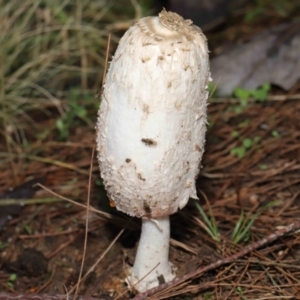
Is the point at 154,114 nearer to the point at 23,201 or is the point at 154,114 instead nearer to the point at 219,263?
the point at 219,263

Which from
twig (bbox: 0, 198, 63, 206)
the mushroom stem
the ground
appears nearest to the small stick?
the ground

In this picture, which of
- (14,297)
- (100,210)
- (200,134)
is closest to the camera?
(200,134)

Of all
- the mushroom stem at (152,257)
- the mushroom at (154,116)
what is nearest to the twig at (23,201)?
the mushroom stem at (152,257)

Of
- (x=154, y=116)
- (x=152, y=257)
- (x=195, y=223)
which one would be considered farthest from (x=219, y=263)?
(x=154, y=116)

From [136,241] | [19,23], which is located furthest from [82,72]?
[136,241]

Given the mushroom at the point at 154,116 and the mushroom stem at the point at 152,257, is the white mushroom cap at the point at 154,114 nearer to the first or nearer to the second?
the mushroom at the point at 154,116

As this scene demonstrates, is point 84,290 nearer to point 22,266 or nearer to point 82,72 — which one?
point 22,266

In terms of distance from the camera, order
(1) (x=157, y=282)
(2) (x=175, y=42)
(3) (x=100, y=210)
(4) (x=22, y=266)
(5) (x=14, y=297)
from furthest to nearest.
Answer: (3) (x=100, y=210) < (4) (x=22, y=266) < (1) (x=157, y=282) < (5) (x=14, y=297) < (2) (x=175, y=42)
